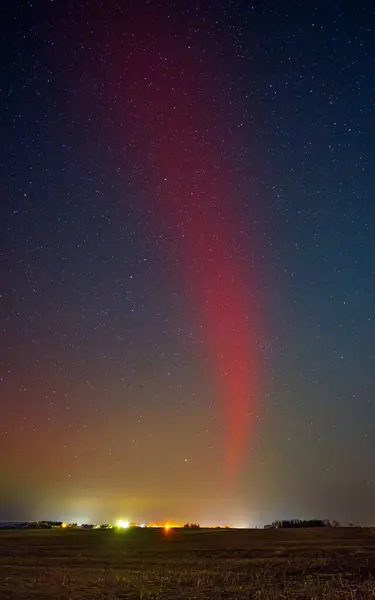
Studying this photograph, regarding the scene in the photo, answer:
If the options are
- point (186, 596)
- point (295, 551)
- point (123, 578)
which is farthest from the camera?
point (295, 551)

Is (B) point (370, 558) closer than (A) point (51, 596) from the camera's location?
No

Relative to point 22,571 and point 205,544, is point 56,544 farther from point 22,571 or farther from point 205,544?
point 22,571

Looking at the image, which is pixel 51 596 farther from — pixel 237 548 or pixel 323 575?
pixel 237 548

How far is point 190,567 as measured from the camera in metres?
25.1

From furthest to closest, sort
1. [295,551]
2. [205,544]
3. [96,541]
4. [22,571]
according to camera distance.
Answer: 1. [96,541]
2. [205,544]
3. [295,551]
4. [22,571]

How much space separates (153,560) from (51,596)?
1106 cm

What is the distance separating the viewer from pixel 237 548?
113ft

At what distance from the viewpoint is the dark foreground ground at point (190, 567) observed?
60.7 feet

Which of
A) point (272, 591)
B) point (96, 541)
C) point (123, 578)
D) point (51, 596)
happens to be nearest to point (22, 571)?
point (123, 578)

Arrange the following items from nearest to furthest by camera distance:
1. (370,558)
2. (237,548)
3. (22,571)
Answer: (22,571)
(370,558)
(237,548)

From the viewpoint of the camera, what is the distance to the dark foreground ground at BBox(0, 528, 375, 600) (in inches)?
728

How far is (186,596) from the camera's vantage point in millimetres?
→ 18016

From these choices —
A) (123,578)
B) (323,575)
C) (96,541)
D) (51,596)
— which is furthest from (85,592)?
(96,541)

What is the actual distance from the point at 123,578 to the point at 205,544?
1729 centimetres
